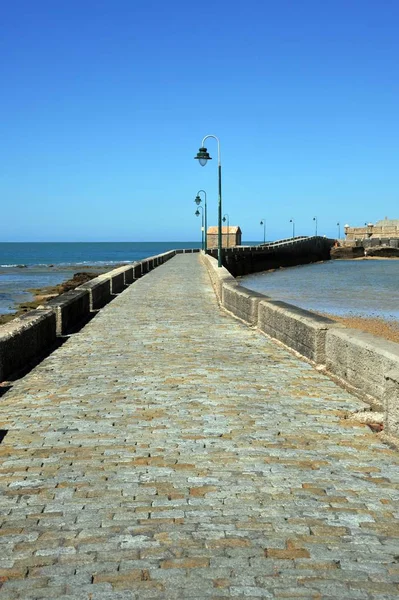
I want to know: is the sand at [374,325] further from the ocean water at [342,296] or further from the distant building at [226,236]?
the distant building at [226,236]

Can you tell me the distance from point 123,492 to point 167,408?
2347mm

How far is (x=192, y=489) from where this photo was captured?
4.70 meters

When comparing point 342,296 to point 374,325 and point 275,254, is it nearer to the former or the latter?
point 374,325

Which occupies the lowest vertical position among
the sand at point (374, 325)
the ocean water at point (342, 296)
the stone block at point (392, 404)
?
the ocean water at point (342, 296)

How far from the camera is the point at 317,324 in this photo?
30.9 feet

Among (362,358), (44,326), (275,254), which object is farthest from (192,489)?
(275,254)

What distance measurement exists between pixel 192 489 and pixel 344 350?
385cm

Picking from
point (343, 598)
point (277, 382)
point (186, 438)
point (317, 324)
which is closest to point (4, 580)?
point (343, 598)

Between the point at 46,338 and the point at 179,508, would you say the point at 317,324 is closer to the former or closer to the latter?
the point at 46,338

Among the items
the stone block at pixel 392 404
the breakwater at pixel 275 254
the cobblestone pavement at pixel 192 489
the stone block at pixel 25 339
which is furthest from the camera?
the breakwater at pixel 275 254

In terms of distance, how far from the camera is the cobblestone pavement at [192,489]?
3516mm

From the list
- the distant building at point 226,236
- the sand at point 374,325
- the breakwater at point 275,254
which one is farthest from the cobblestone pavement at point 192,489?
the distant building at point 226,236

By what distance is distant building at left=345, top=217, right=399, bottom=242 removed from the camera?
130875 millimetres

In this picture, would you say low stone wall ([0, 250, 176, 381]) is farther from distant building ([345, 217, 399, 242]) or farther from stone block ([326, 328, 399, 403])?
distant building ([345, 217, 399, 242])
